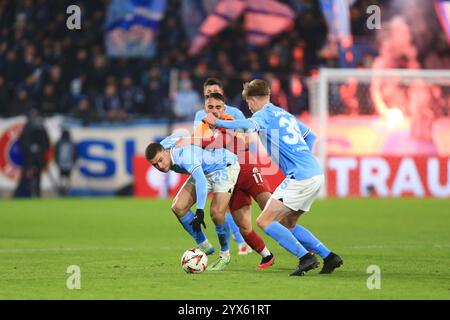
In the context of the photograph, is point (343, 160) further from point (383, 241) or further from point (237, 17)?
point (383, 241)

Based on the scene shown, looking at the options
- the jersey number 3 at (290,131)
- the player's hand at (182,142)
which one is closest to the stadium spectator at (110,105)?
the player's hand at (182,142)

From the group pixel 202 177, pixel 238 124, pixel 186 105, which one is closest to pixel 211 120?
pixel 238 124

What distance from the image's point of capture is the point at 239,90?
24.0 meters

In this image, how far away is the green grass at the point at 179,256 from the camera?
8781mm

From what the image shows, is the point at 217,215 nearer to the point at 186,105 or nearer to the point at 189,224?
the point at 189,224

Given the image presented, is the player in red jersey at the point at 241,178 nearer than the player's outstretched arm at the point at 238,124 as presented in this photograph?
No

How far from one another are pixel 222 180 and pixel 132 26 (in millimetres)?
13112

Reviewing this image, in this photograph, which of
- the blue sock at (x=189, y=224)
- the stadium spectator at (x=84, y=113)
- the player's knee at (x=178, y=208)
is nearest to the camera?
the player's knee at (x=178, y=208)

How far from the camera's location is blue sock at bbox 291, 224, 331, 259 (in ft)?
33.4

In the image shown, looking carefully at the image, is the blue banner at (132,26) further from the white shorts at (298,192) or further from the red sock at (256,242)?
the white shorts at (298,192)

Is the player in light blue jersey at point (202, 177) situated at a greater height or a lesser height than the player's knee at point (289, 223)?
greater

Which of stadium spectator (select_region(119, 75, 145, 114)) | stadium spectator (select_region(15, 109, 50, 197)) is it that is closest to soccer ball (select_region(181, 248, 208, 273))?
stadium spectator (select_region(15, 109, 50, 197))

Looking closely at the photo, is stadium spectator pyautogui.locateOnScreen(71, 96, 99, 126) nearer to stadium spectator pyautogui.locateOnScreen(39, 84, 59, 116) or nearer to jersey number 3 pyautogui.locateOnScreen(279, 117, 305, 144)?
stadium spectator pyautogui.locateOnScreen(39, 84, 59, 116)

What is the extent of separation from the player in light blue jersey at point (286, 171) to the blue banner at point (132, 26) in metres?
13.8
